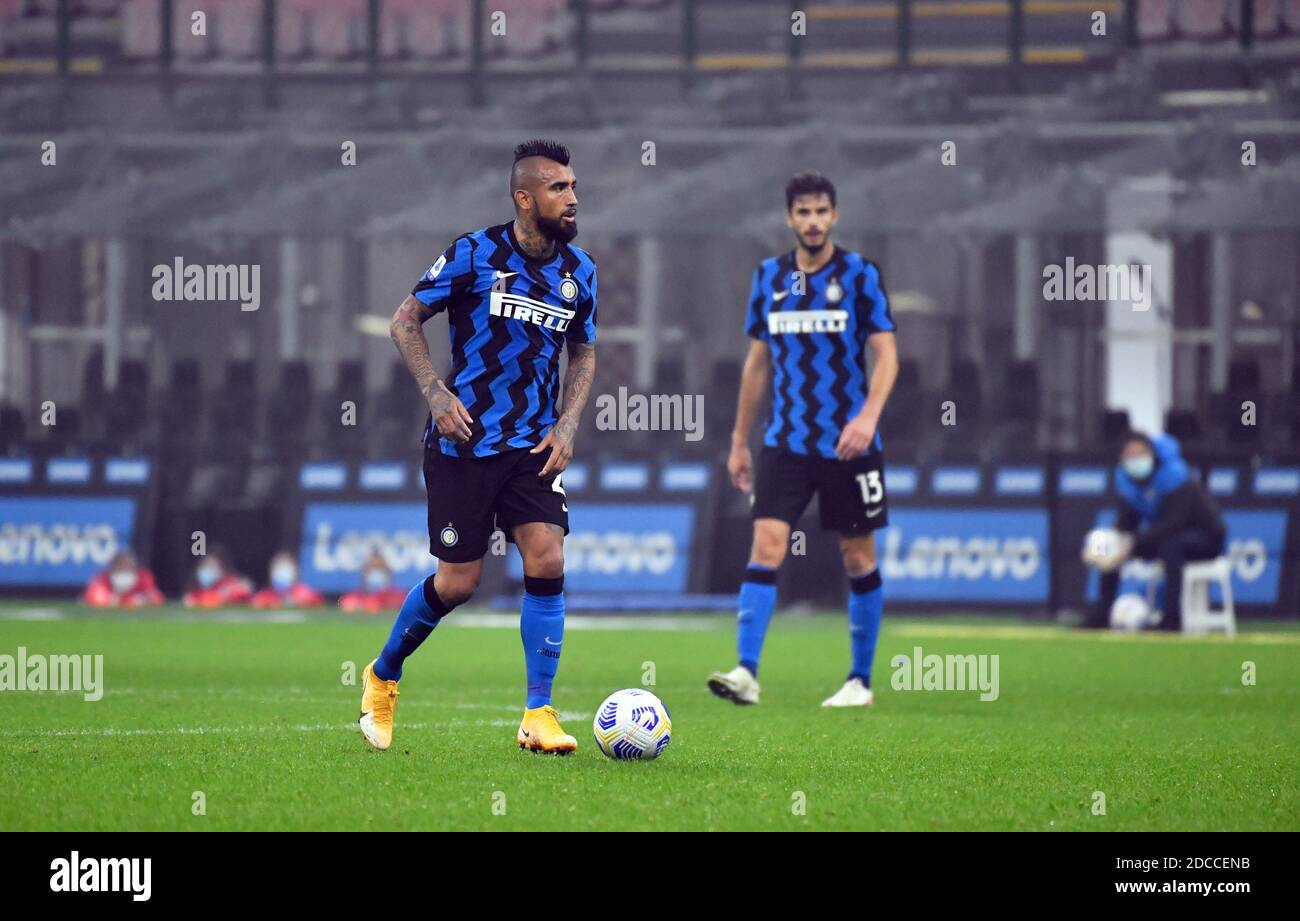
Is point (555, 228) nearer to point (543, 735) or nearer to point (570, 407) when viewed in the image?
point (570, 407)

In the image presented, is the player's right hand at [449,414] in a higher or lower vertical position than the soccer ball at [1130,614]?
higher

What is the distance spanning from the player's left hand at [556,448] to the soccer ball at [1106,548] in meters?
9.16

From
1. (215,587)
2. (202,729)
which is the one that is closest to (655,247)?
(215,587)

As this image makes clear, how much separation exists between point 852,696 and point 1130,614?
7.07 meters

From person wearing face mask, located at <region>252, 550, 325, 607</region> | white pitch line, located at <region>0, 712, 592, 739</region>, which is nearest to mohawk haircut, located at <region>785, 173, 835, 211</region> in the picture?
white pitch line, located at <region>0, 712, 592, 739</region>

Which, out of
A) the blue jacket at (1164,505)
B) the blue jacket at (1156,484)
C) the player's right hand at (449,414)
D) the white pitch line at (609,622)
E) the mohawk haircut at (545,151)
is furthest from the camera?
the white pitch line at (609,622)

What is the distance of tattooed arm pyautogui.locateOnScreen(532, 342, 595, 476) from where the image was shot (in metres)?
6.92

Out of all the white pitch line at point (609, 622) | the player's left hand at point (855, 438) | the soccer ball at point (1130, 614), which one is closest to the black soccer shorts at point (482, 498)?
the player's left hand at point (855, 438)

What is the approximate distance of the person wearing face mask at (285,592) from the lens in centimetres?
1872

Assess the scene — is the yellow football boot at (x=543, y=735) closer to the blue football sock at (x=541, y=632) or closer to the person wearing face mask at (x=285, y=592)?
the blue football sock at (x=541, y=632)

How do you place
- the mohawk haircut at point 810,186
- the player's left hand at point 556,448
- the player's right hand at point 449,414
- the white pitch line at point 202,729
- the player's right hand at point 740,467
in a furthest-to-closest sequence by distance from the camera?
the player's right hand at point 740,467, the mohawk haircut at point 810,186, the white pitch line at point 202,729, the player's left hand at point 556,448, the player's right hand at point 449,414

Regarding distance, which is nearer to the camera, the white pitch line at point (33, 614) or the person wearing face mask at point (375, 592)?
the white pitch line at point (33, 614)

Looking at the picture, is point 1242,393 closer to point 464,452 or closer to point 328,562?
point 328,562
